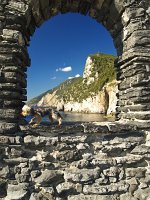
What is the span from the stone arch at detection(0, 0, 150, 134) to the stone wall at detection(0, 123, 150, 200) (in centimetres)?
38

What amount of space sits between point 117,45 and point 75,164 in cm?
282

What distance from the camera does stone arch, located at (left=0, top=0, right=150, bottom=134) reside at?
14.4 feet

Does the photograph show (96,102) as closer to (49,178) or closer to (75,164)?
(75,164)

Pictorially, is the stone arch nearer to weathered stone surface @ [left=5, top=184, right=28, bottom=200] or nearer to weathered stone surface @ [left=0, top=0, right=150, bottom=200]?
weathered stone surface @ [left=0, top=0, right=150, bottom=200]

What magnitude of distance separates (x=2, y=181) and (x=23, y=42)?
2556mm

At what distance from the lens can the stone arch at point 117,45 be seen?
440 cm

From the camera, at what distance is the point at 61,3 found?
5406mm

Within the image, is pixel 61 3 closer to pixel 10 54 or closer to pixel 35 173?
pixel 10 54

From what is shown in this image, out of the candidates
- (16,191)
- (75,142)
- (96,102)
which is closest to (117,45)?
(75,142)

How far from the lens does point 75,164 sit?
4301 mm

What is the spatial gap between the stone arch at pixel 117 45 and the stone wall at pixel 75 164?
38 centimetres

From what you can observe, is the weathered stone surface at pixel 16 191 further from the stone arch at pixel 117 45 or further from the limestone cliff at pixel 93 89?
the limestone cliff at pixel 93 89

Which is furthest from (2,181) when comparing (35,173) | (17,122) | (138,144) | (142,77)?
(142,77)

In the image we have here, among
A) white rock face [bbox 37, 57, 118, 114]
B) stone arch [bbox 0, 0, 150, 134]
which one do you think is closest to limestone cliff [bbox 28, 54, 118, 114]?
white rock face [bbox 37, 57, 118, 114]
